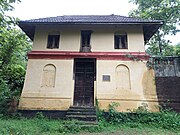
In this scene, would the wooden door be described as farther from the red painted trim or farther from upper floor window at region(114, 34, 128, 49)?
upper floor window at region(114, 34, 128, 49)

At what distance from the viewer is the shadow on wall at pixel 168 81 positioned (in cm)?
979

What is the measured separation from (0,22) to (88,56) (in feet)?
18.7

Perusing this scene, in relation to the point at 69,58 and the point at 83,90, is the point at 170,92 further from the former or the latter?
the point at 69,58

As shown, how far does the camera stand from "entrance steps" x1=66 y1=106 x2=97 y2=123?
28.9 feet

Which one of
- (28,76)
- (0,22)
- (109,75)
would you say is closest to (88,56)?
(109,75)

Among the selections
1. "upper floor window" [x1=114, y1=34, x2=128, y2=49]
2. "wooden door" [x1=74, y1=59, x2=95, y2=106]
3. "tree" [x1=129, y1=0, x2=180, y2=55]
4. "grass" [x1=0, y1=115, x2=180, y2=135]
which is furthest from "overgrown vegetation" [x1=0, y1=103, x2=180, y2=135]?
"tree" [x1=129, y1=0, x2=180, y2=55]

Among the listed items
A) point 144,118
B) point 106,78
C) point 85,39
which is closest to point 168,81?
point 144,118

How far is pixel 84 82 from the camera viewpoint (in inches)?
434

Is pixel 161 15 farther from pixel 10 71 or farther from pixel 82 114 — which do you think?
pixel 10 71

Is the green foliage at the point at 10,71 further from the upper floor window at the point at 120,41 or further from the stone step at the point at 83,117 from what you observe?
the upper floor window at the point at 120,41

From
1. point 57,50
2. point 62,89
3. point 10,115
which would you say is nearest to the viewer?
point 10,115

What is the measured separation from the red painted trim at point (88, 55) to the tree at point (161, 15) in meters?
7.13

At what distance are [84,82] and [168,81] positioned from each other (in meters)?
5.57

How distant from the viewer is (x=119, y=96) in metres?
10.1
